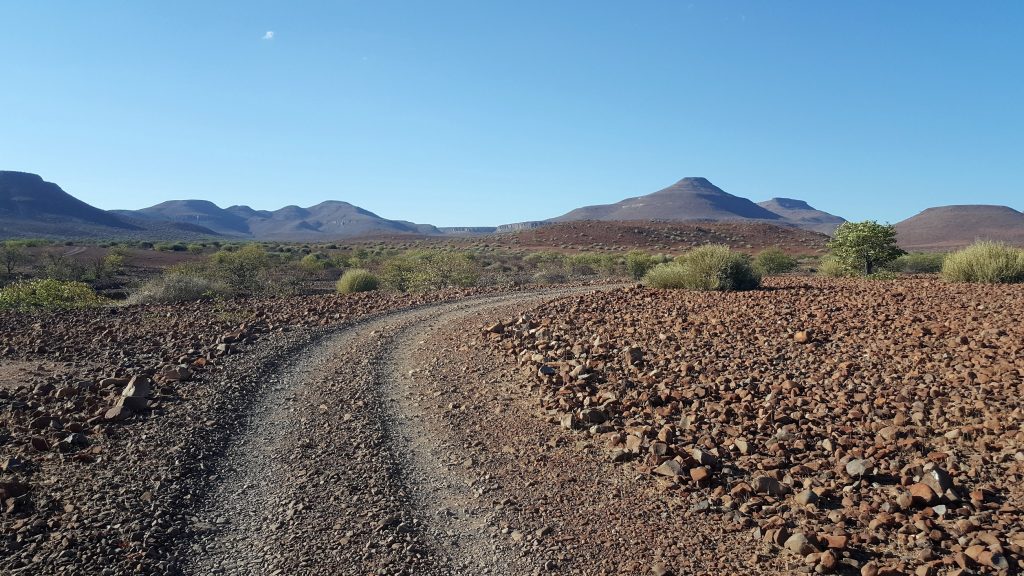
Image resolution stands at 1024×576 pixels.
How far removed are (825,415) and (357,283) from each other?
55.5 feet

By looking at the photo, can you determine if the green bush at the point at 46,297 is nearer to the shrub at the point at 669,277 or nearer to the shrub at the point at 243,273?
the shrub at the point at 243,273

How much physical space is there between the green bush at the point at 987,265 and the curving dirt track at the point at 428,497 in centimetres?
946

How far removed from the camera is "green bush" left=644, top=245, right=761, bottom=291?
12.7m

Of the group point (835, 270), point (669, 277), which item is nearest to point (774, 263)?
point (835, 270)

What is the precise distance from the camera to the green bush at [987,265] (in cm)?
1178

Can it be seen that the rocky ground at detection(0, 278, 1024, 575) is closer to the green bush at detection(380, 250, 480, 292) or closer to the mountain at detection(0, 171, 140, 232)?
the green bush at detection(380, 250, 480, 292)

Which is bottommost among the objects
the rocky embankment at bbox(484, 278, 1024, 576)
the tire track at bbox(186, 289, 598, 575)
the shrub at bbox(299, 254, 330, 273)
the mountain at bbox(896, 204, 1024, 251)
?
the shrub at bbox(299, 254, 330, 273)

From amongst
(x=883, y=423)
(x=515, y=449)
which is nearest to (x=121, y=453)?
(x=515, y=449)

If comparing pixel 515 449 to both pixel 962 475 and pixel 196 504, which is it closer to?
pixel 196 504

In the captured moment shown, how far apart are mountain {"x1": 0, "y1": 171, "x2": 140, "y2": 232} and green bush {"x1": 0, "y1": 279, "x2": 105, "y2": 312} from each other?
11300cm

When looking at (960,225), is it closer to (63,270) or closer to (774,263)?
(774,263)

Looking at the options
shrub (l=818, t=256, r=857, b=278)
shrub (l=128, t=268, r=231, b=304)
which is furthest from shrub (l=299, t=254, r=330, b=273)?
shrub (l=818, t=256, r=857, b=278)

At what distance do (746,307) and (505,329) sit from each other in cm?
370

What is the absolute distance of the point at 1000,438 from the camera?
495 cm
